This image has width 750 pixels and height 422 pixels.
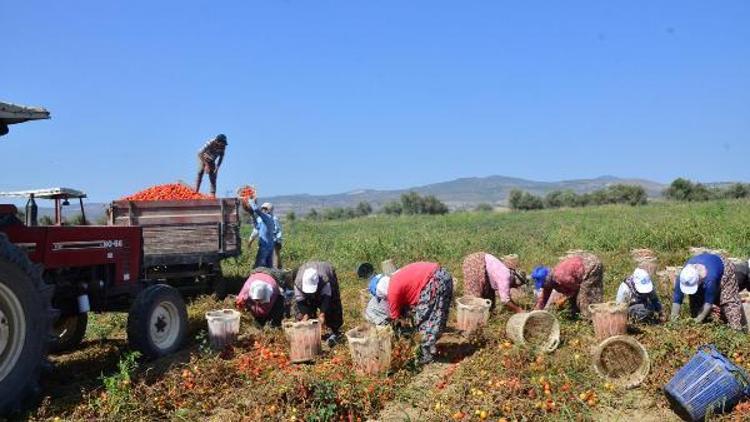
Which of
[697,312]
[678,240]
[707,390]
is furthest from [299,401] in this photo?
[678,240]

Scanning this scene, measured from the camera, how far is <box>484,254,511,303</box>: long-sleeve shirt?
8.45 meters

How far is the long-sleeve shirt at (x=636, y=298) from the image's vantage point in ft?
26.4

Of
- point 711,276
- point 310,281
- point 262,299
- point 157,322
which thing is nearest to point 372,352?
point 310,281

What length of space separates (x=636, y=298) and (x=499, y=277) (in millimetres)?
1728

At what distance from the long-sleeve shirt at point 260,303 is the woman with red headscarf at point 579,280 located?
3565 millimetres

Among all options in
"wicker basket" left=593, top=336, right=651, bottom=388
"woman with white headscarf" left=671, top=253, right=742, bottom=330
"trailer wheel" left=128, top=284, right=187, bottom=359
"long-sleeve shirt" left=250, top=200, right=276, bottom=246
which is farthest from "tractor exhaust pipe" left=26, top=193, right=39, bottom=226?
"woman with white headscarf" left=671, top=253, right=742, bottom=330

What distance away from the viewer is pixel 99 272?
7.05 m

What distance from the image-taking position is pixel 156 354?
6.98 meters

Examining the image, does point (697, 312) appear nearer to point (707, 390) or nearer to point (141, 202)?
point (707, 390)

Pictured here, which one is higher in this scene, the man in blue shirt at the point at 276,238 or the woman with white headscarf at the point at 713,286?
the man in blue shirt at the point at 276,238

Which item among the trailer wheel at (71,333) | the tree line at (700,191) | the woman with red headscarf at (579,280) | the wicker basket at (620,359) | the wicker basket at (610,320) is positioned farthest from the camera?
the tree line at (700,191)

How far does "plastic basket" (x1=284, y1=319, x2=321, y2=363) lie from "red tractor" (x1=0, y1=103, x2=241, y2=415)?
1539 mm

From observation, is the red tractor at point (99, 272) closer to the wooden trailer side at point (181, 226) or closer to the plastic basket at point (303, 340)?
the wooden trailer side at point (181, 226)

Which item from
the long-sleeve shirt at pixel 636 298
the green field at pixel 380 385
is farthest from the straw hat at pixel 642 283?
the green field at pixel 380 385
